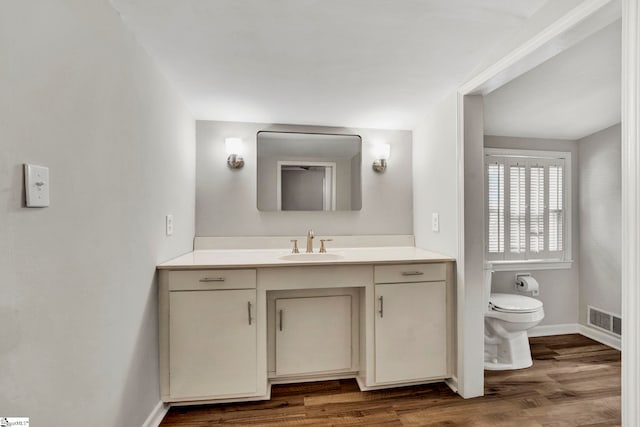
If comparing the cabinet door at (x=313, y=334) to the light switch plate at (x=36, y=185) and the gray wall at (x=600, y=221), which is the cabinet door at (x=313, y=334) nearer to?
the light switch plate at (x=36, y=185)

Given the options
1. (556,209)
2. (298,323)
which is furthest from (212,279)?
(556,209)

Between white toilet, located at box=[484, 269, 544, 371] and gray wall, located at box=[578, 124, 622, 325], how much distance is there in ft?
2.98

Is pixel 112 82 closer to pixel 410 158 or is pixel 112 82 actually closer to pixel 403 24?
pixel 403 24

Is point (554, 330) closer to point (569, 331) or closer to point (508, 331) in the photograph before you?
point (569, 331)

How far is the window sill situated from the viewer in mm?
2951

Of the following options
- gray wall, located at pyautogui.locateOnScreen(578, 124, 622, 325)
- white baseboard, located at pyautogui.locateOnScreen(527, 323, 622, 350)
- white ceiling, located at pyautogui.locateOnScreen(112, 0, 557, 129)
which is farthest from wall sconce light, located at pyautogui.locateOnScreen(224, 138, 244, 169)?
gray wall, located at pyautogui.locateOnScreen(578, 124, 622, 325)

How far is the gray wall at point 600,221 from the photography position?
9.05 ft

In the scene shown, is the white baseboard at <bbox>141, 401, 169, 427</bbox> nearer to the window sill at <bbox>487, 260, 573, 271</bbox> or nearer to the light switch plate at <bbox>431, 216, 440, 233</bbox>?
the light switch plate at <bbox>431, 216, 440, 233</bbox>

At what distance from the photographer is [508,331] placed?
8.04 feet

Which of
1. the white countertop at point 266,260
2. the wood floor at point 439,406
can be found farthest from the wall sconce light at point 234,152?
the wood floor at point 439,406

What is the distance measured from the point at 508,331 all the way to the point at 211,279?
2.22m

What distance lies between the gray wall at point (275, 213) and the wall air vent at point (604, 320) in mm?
1884

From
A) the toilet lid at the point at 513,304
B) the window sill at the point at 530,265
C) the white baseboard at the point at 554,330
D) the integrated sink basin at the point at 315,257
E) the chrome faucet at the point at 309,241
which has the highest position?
the chrome faucet at the point at 309,241

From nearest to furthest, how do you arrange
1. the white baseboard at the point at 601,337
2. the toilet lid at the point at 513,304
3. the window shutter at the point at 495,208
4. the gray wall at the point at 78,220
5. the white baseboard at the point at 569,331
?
the gray wall at the point at 78,220
the toilet lid at the point at 513,304
the white baseboard at the point at 601,337
the white baseboard at the point at 569,331
the window shutter at the point at 495,208
